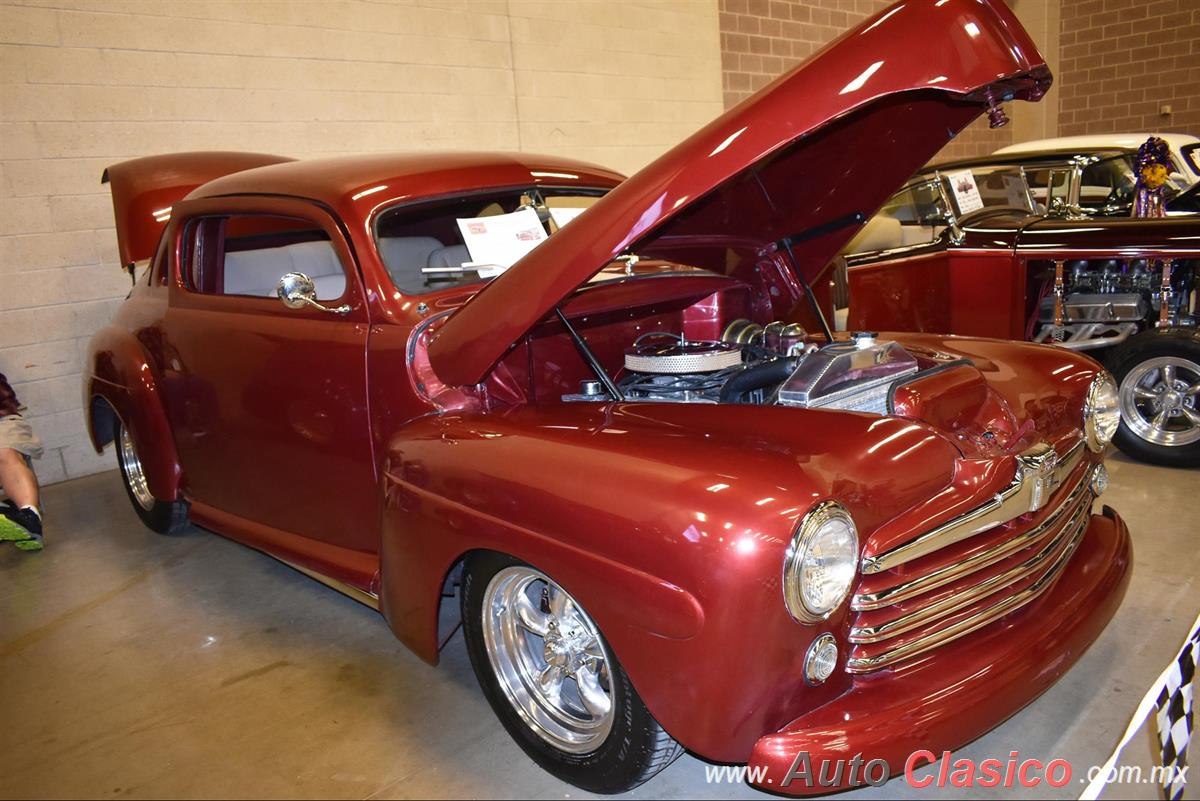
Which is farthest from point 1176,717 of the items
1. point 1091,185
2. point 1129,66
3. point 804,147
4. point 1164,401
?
point 1129,66

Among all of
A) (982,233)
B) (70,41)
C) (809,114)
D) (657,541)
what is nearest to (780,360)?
(809,114)

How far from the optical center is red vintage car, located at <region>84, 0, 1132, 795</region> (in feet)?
5.79

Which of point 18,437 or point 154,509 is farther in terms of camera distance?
point 18,437

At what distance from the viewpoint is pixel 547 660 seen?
7.49 feet

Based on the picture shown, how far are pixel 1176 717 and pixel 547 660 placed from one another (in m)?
1.41

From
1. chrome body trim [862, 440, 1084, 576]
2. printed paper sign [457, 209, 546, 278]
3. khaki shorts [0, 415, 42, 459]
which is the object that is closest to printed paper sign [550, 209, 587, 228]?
printed paper sign [457, 209, 546, 278]

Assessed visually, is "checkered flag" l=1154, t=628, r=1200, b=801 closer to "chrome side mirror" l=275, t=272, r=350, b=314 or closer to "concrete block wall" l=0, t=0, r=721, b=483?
"chrome side mirror" l=275, t=272, r=350, b=314

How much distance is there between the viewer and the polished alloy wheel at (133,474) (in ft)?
14.0

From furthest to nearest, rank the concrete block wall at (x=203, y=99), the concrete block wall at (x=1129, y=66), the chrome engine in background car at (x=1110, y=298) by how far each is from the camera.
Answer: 1. the concrete block wall at (x=1129, y=66)
2. the concrete block wall at (x=203, y=99)
3. the chrome engine in background car at (x=1110, y=298)

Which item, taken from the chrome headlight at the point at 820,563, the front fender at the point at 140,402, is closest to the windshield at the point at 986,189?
the chrome headlight at the point at 820,563

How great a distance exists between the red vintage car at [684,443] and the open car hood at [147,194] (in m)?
0.68

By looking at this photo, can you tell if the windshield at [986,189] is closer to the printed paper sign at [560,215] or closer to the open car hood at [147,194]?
the printed paper sign at [560,215]

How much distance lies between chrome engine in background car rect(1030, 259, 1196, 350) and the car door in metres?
3.78

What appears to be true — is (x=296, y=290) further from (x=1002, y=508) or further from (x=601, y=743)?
(x=1002, y=508)
